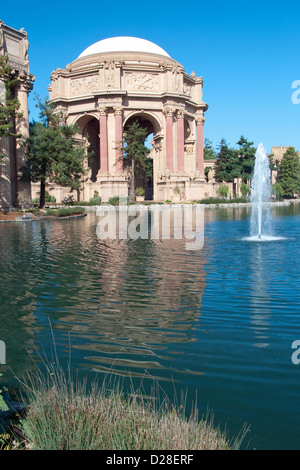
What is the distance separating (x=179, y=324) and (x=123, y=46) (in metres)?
61.0

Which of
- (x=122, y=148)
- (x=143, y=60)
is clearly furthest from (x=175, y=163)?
(x=143, y=60)

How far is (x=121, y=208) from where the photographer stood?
41.9 meters

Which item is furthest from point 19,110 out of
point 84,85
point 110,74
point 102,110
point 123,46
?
point 123,46

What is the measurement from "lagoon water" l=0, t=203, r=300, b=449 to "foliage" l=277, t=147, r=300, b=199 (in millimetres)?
76524

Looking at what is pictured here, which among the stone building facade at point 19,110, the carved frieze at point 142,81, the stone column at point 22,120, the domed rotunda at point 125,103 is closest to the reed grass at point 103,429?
the stone building facade at point 19,110

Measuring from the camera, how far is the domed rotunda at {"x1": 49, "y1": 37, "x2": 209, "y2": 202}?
53.5 m

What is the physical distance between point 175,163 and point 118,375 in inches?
2101

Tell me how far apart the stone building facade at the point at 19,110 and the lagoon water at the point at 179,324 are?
56.2ft

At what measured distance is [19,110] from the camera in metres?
28.6

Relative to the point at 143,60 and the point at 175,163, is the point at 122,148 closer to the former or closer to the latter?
the point at 175,163

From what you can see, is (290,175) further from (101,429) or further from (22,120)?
(101,429)

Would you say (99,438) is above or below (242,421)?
above

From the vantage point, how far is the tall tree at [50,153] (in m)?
30.2
